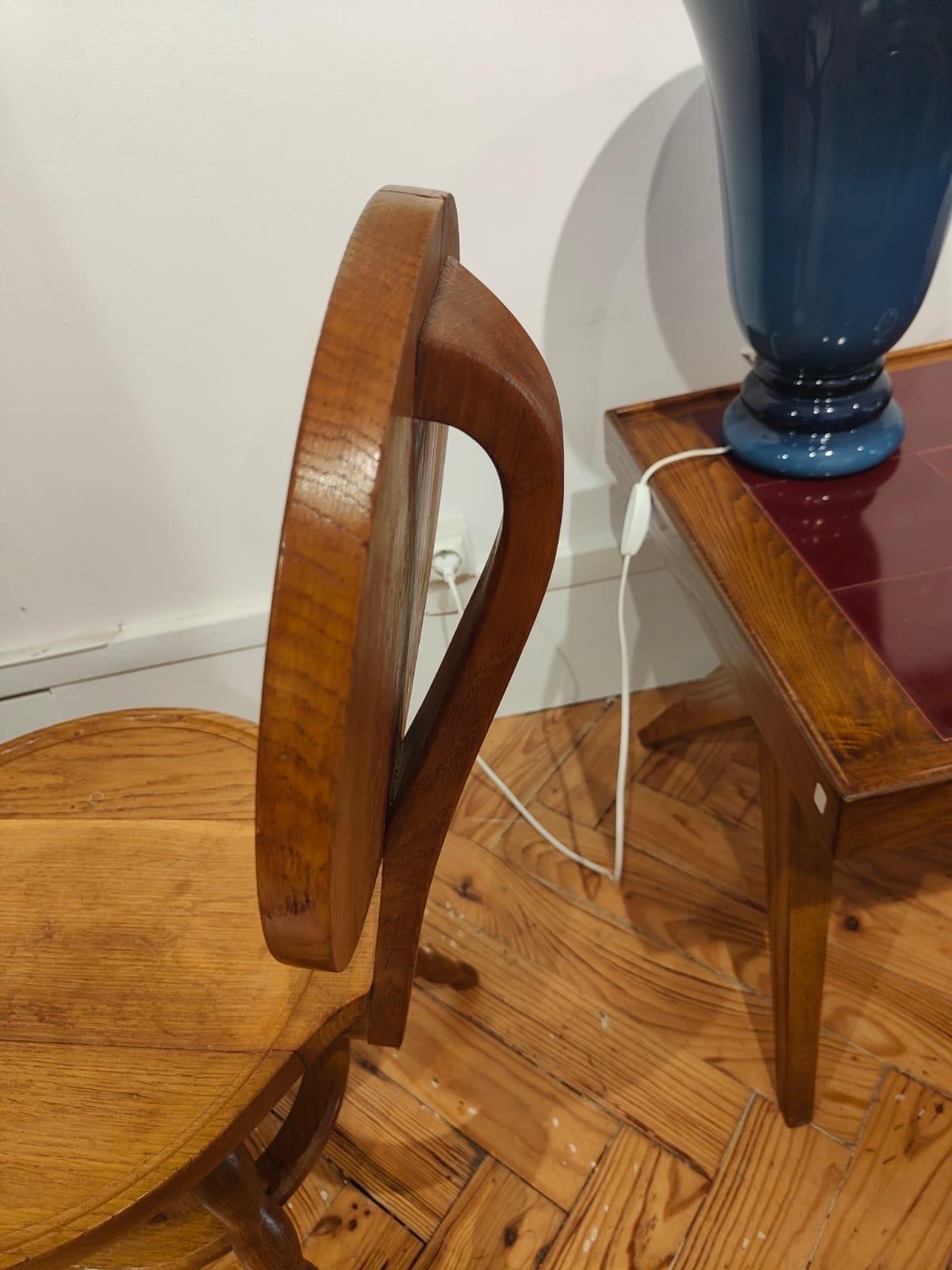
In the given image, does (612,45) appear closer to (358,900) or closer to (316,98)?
(316,98)

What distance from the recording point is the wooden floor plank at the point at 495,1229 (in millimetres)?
839

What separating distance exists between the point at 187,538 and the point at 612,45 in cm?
64

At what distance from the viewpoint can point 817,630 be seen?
0.67 metres

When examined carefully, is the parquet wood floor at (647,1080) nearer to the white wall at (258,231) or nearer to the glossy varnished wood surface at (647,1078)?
the glossy varnished wood surface at (647,1078)

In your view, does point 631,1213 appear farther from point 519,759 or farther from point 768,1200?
point 519,759

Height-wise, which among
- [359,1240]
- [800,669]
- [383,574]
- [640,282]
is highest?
[383,574]

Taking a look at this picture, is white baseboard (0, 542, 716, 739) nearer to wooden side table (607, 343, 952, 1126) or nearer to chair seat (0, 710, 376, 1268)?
wooden side table (607, 343, 952, 1126)

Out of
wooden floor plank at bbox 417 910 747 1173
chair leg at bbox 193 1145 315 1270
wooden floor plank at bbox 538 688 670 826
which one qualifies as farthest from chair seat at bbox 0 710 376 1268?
wooden floor plank at bbox 538 688 670 826

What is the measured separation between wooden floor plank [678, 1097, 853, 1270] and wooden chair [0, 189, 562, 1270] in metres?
0.32

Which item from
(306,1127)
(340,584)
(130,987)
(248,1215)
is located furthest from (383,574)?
→ (306,1127)

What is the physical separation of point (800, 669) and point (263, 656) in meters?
0.62

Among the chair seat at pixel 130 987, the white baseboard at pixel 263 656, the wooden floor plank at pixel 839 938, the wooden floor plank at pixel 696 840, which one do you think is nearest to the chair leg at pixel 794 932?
the wooden floor plank at pixel 839 938

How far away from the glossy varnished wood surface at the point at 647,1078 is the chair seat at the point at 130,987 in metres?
0.41

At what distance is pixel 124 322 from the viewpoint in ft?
3.05
